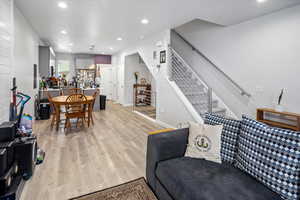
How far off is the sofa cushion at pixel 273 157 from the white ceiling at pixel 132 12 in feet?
7.68

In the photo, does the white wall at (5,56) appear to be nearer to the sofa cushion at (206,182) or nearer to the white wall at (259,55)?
the sofa cushion at (206,182)

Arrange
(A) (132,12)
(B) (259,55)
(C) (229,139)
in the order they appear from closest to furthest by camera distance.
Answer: (C) (229,139), (A) (132,12), (B) (259,55)

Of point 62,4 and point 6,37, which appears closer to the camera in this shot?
point 6,37

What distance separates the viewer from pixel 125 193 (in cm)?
167

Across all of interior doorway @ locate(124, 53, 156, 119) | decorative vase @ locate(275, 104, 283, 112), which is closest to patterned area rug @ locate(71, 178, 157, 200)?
decorative vase @ locate(275, 104, 283, 112)

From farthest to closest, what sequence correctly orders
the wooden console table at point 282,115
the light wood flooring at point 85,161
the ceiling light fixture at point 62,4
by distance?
the ceiling light fixture at point 62,4, the wooden console table at point 282,115, the light wood flooring at point 85,161

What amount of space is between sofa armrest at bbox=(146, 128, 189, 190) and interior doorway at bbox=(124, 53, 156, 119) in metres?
5.43

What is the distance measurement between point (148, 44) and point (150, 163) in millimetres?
4250

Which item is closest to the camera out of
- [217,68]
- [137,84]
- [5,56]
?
[5,56]

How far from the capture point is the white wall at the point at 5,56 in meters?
2.21

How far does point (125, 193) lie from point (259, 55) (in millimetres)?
3631

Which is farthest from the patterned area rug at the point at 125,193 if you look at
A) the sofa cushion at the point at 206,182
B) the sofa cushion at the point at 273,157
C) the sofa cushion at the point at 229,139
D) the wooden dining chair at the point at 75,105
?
the wooden dining chair at the point at 75,105

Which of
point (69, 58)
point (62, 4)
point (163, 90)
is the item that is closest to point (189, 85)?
point (163, 90)

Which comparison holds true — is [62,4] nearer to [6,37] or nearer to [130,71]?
[6,37]
